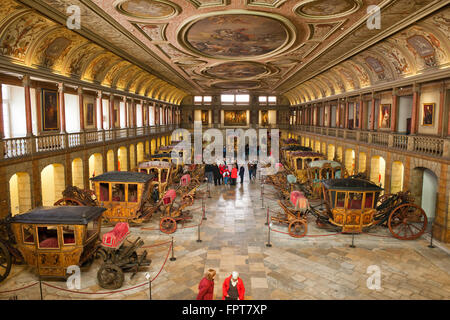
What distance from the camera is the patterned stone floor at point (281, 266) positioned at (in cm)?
770

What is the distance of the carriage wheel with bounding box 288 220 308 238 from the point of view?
11.5 metres

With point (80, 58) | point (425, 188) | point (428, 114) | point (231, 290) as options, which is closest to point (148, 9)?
point (80, 58)

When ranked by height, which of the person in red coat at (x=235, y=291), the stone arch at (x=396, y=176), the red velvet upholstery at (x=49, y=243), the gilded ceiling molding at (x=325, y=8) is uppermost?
the gilded ceiling molding at (x=325, y=8)

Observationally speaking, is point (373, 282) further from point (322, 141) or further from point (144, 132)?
point (144, 132)

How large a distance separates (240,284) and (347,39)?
12946 mm

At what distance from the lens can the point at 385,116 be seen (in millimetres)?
19141

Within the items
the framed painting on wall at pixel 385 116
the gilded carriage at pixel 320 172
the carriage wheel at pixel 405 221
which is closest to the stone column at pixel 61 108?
the gilded carriage at pixel 320 172

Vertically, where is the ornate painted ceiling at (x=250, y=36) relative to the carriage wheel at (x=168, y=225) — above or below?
above

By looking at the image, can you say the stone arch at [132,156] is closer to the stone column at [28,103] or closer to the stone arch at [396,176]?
the stone column at [28,103]

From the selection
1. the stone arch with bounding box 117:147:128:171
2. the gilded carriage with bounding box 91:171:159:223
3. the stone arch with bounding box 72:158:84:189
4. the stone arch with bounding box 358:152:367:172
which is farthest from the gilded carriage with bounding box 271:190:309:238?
the stone arch with bounding box 117:147:128:171

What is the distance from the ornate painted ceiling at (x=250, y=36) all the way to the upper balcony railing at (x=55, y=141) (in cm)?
344

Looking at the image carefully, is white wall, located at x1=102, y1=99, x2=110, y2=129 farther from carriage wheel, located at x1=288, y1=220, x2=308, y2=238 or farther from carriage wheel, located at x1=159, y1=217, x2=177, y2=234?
carriage wheel, located at x1=288, y1=220, x2=308, y2=238

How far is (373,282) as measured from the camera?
8188mm

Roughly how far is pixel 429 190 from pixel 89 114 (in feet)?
63.0
